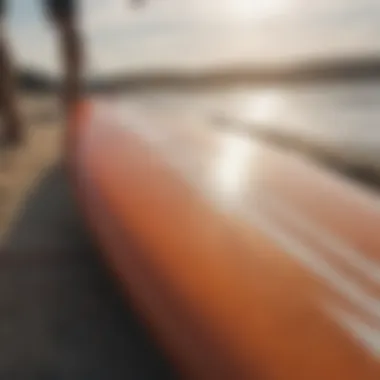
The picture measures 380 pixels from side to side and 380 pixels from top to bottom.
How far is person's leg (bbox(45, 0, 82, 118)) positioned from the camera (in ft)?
8.63

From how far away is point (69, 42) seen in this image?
8.89 feet

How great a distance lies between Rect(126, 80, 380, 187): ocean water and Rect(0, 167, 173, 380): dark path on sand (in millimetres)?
511

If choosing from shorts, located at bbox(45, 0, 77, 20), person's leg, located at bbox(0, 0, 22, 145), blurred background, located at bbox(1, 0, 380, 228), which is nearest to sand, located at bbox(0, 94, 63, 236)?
person's leg, located at bbox(0, 0, 22, 145)

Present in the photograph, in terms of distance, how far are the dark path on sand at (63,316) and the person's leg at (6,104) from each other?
90 cm

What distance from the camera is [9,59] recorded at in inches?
102

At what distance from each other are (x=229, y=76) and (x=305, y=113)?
3.31 ft

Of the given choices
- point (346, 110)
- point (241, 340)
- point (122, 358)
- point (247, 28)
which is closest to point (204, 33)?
point (247, 28)

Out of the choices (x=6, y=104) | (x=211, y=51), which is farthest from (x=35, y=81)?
(x=6, y=104)

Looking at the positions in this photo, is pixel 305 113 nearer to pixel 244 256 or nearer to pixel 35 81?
pixel 35 81

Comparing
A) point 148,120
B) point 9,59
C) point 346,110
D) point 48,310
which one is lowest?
point 346,110

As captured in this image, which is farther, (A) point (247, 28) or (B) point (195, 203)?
(A) point (247, 28)

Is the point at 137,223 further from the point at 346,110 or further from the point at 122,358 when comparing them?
the point at 346,110

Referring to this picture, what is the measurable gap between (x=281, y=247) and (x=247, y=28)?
3.20 metres

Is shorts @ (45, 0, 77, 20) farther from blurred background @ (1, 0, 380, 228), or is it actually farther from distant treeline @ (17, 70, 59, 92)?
distant treeline @ (17, 70, 59, 92)
